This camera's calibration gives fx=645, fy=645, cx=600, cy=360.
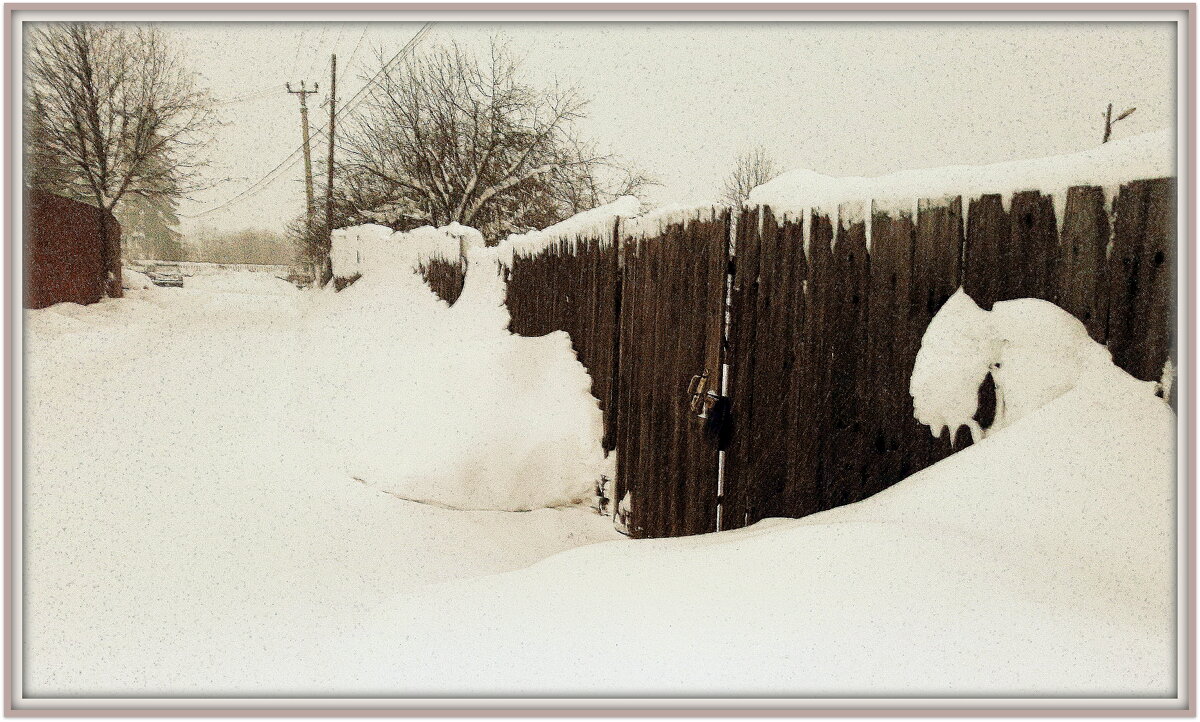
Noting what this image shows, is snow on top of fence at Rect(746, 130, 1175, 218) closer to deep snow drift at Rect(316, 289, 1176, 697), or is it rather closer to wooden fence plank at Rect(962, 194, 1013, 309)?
wooden fence plank at Rect(962, 194, 1013, 309)

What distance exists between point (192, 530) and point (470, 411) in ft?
6.95

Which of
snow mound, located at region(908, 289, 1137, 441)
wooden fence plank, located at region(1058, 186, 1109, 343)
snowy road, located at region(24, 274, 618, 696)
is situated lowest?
snowy road, located at region(24, 274, 618, 696)

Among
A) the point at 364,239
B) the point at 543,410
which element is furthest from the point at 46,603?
the point at 364,239

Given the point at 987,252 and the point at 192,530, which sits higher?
the point at 987,252

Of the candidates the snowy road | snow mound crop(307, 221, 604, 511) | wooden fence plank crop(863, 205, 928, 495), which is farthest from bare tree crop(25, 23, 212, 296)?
wooden fence plank crop(863, 205, 928, 495)

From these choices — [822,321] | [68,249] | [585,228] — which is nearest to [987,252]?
[822,321]

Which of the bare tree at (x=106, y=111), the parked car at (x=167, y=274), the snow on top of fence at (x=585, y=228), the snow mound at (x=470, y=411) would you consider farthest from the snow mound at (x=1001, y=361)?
the parked car at (x=167, y=274)

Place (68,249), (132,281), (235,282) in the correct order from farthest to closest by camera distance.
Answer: (132,281) → (68,249) → (235,282)

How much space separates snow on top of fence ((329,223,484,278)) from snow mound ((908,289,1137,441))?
7247 mm

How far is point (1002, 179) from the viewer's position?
1779mm

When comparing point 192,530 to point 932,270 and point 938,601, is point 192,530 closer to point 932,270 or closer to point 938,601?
point 938,601

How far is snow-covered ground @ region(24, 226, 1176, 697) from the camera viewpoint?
Result: 138cm
